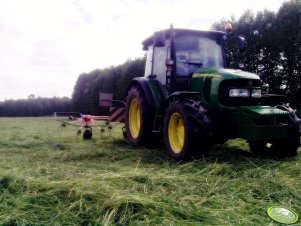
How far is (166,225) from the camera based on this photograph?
9.74 feet

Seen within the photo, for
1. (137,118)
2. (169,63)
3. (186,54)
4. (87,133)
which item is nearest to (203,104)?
(169,63)

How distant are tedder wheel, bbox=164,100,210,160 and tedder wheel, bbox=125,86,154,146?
3.61 ft

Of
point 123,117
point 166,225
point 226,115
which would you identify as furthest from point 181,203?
point 123,117

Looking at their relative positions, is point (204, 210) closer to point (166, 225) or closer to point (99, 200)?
point (166, 225)

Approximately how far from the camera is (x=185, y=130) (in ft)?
17.9

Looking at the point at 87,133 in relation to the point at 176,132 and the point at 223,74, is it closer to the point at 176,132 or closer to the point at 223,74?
the point at 176,132

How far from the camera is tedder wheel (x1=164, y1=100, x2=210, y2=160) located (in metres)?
5.28

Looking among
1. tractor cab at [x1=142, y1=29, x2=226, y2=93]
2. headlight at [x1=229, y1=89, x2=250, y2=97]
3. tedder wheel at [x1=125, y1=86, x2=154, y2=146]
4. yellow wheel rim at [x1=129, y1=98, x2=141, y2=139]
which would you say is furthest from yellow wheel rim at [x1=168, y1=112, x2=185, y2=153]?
yellow wheel rim at [x1=129, y1=98, x2=141, y2=139]

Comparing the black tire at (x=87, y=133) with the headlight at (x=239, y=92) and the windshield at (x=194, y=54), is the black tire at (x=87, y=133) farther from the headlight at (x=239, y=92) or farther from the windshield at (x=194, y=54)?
the headlight at (x=239, y=92)

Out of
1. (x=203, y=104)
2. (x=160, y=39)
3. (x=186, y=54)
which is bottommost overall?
(x=203, y=104)

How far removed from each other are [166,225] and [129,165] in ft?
8.50

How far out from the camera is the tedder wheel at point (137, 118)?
23.5ft

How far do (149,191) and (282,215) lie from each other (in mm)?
1298

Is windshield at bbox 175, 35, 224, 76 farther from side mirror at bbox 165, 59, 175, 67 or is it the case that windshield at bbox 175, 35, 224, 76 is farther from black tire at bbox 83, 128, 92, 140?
black tire at bbox 83, 128, 92, 140
